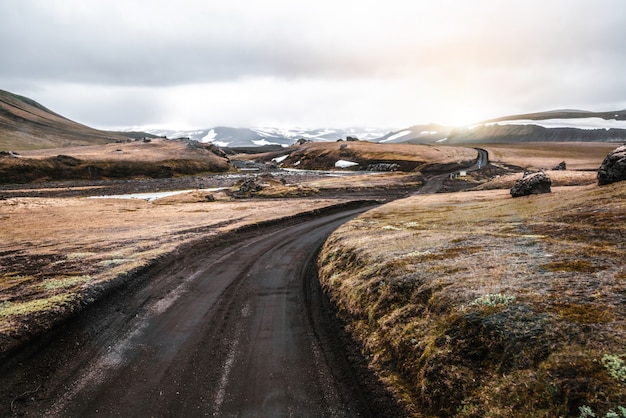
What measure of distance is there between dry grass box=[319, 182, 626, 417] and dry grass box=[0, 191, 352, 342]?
566 inches

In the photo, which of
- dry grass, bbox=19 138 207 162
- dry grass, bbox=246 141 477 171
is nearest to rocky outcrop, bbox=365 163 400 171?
dry grass, bbox=246 141 477 171

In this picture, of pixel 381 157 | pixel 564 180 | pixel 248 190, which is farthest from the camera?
pixel 381 157

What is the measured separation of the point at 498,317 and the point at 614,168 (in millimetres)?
31906

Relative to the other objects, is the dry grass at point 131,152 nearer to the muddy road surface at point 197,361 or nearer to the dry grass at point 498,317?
the muddy road surface at point 197,361

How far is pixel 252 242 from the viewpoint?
35.4 meters

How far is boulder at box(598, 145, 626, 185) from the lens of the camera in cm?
3102

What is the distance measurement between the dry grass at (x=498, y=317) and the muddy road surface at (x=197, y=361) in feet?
5.10

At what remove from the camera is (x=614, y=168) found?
31.8m

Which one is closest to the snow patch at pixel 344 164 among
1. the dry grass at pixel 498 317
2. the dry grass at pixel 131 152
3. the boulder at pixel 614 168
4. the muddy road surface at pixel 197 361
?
the dry grass at pixel 131 152

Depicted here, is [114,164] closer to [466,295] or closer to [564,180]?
[564,180]

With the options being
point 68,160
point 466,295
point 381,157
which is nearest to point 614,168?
point 466,295

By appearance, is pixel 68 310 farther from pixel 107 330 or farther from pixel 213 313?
pixel 213 313

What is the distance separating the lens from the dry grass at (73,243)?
1655cm

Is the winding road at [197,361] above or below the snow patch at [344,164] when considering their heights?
below
